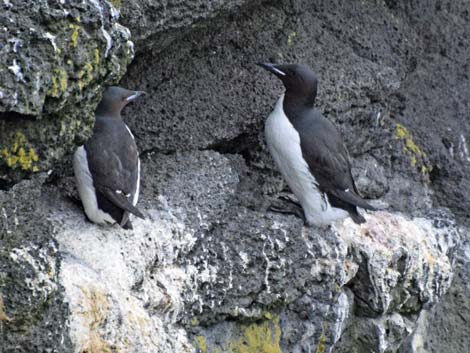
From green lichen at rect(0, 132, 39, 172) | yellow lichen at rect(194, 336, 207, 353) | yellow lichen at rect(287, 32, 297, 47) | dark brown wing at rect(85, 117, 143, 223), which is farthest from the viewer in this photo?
yellow lichen at rect(287, 32, 297, 47)

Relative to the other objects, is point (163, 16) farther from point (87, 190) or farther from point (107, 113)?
point (87, 190)

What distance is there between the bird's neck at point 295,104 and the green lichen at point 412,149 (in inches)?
37.6

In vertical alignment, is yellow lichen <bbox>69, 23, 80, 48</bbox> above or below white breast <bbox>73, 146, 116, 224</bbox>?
above

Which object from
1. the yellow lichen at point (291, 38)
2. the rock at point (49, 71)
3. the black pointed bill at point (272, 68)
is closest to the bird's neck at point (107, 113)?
the rock at point (49, 71)

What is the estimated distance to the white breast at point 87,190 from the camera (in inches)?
157

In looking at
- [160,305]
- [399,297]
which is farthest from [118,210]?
[399,297]

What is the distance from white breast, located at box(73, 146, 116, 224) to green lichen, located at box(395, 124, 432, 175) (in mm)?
2018

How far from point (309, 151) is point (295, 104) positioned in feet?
0.69

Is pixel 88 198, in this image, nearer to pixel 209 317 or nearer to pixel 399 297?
pixel 209 317

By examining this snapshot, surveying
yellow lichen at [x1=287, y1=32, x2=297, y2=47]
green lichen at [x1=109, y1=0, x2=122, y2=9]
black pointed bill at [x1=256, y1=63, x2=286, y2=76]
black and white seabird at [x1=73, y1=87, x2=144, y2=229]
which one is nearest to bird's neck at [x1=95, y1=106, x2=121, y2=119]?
black and white seabird at [x1=73, y1=87, x2=144, y2=229]

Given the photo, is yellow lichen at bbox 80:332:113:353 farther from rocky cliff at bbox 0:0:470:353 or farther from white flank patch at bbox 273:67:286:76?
white flank patch at bbox 273:67:286:76

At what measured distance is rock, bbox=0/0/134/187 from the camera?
3.10 m

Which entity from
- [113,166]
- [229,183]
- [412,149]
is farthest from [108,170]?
[412,149]

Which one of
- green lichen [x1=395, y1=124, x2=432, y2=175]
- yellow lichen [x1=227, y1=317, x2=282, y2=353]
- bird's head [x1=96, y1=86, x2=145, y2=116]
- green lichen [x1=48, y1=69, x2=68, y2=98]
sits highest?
green lichen [x1=48, y1=69, x2=68, y2=98]
